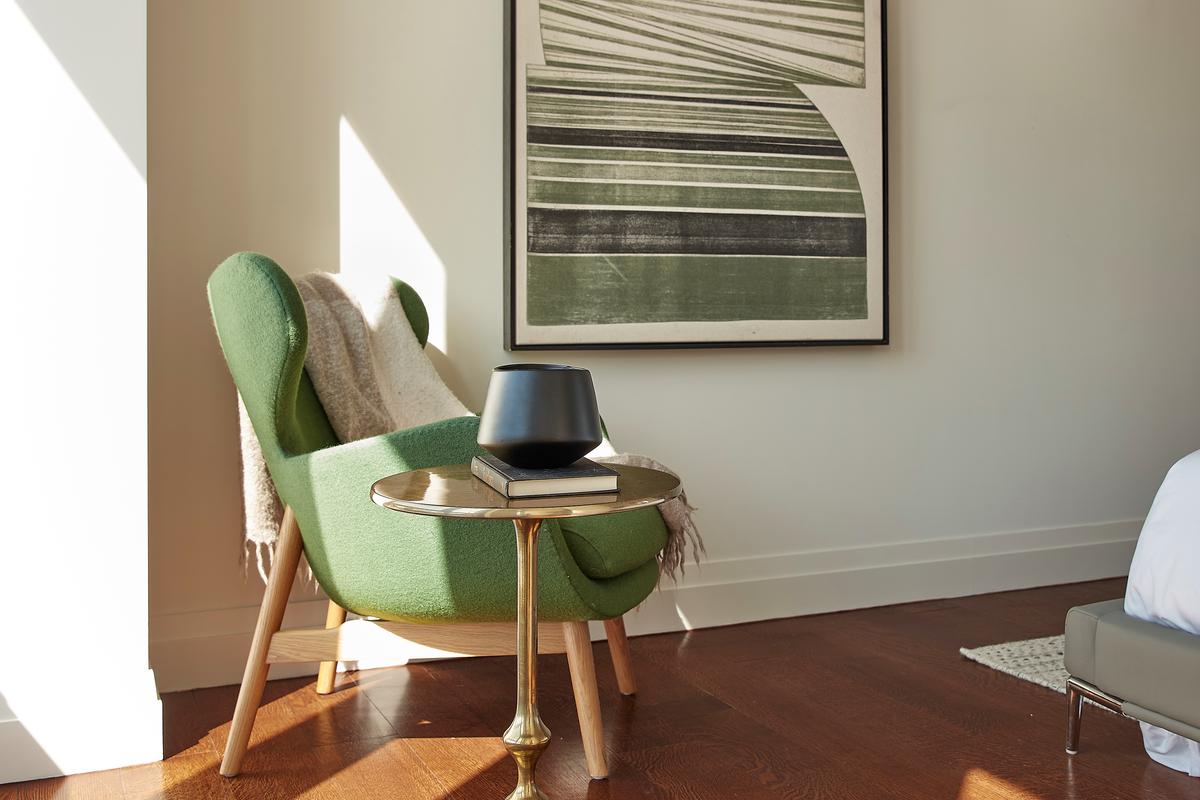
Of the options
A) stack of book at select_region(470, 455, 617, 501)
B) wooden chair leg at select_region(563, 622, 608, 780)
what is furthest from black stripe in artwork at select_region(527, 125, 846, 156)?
stack of book at select_region(470, 455, 617, 501)

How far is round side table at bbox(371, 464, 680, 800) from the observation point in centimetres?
130

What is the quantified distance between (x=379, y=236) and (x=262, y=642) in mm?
1036

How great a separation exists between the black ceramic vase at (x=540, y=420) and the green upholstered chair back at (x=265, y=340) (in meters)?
0.52

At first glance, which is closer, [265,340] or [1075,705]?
[265,340]

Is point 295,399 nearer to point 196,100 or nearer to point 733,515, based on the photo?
point 196,100

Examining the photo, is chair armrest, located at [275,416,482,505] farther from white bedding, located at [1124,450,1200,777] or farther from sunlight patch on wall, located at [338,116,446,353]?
white bedding, located at [1124,450,1200,777]

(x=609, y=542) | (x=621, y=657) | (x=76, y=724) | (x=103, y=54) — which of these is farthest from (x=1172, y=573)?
(x=103, y=54)

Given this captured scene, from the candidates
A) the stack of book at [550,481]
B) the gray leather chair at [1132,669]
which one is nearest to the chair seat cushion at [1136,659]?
the gray leather chair at [1132,669]

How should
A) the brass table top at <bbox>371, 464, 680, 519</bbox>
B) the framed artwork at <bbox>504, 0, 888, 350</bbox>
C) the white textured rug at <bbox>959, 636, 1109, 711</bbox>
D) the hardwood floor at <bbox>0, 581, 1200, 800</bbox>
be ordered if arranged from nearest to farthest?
the brass table top at <bbox>371, 464, 680, 519</bbox>
the hardwood floor at <bbox>0, 581, 1200, 800</bbox>
the white textured rug at <bbox>959, 636, 1109, 711</bbox>
the framed artwork at <bbox>504, 0, 888, 350</bbox>

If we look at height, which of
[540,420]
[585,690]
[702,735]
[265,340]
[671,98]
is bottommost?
[702,735]

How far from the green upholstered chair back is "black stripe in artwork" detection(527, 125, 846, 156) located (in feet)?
3.38

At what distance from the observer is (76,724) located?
1941 millimetres

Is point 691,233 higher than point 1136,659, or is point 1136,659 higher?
point 691,233

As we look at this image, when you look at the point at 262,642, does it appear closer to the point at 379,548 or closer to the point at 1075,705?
the point at 379,548
